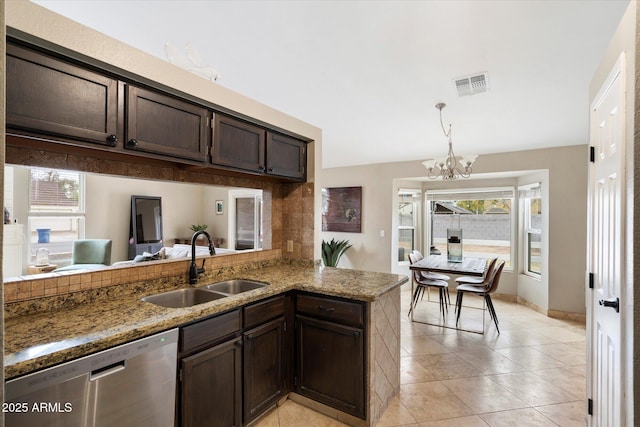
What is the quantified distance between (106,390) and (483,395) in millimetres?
2560

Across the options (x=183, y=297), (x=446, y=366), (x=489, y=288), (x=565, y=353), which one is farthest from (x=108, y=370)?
(x=565, y=353)

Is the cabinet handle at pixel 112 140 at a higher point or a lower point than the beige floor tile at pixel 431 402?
higher

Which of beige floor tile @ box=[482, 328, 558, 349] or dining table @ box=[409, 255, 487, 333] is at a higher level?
dining table @ box=[409, 255, 487, 333]

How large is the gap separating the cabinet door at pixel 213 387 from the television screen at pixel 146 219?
4494 millimetres

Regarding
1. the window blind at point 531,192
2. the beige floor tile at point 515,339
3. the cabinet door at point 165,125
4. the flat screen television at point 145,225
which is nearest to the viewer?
the cabinet door at point 165,125

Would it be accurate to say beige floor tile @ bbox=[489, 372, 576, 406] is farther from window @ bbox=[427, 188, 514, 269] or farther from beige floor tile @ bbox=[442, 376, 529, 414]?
window @ bbox=[427, 188, 514, 269]

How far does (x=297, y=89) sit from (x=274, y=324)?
2.57 m

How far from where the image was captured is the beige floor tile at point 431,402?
2.15 metres

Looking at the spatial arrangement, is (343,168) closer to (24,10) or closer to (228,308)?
(228,308)

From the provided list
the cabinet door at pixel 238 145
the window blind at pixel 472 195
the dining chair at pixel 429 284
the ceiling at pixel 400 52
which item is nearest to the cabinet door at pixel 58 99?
the cabinet door at pixel 238 145

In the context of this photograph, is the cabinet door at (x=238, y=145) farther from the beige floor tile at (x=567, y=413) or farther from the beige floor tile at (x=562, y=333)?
the beige floor tile at (x=562, y=333)

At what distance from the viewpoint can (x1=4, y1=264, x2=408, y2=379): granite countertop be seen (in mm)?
1071

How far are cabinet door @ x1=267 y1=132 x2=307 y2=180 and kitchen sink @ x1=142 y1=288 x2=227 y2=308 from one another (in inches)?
41.1

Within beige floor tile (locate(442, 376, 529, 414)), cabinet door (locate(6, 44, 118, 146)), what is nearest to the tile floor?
beige floor tile (locate(442, 376, 529, 414))
